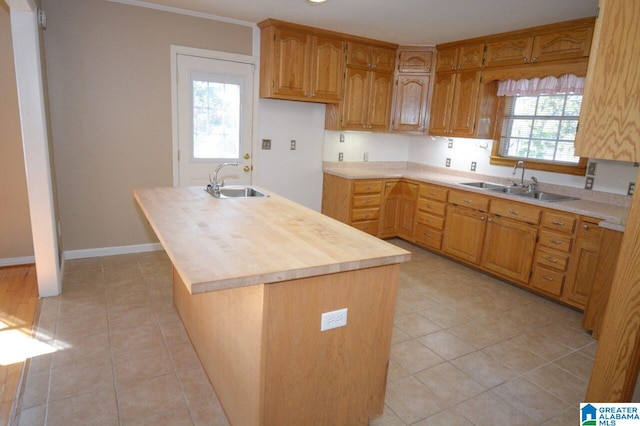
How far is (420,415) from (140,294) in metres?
2.36

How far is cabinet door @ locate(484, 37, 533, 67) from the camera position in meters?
3.88

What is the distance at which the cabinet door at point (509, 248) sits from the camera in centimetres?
361

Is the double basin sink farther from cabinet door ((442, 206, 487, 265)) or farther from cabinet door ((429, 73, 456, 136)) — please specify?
cabinet door ((429, 73, 456, 136))

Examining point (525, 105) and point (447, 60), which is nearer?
point (525, 105)

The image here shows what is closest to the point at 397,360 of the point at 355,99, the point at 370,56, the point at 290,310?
the point at 290,310

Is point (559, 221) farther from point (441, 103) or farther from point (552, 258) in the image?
point (441, 103)

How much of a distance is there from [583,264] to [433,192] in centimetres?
172

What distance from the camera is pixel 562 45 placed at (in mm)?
3590

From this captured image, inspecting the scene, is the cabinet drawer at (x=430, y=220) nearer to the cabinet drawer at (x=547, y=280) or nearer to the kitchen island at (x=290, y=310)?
the cabinet drawer at (x=547, y=280)

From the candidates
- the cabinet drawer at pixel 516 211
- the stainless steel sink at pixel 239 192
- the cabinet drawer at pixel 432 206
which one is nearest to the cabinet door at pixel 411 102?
the cabinet drawer at pixel 432 206

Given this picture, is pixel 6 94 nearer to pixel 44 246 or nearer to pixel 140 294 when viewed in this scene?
pixel 44 246

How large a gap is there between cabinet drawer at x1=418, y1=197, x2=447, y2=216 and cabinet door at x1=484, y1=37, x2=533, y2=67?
1.56 metres

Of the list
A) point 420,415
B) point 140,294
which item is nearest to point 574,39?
point 420,415

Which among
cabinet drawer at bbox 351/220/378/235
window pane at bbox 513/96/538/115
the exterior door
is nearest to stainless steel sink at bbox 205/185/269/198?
the exterior door
